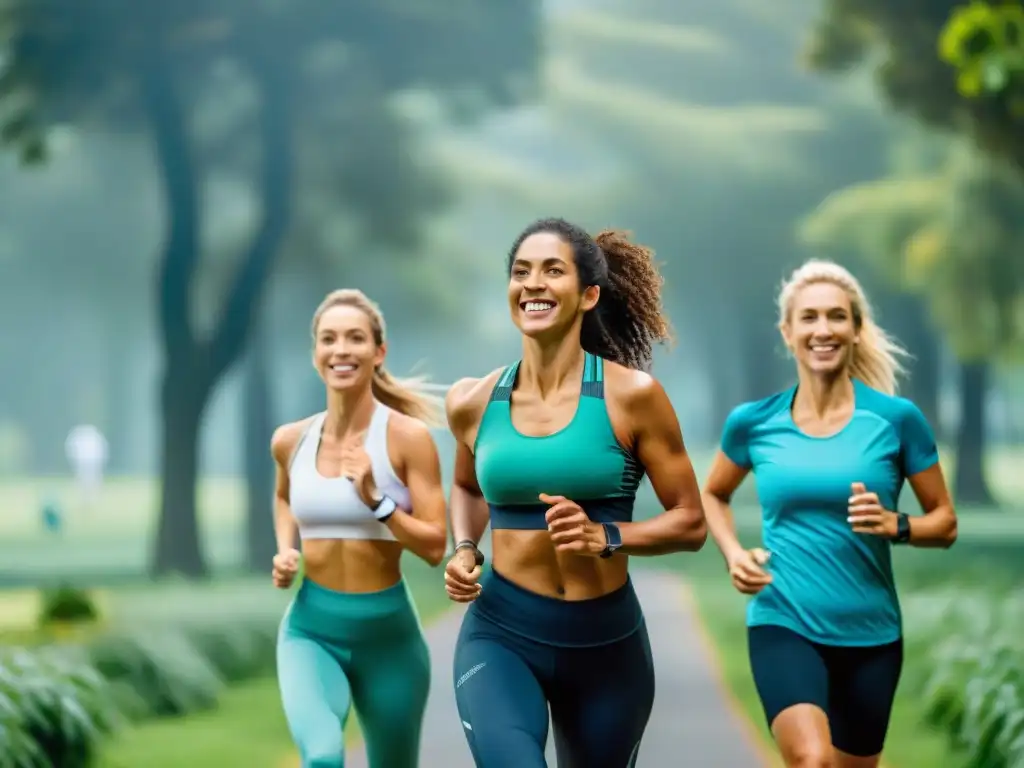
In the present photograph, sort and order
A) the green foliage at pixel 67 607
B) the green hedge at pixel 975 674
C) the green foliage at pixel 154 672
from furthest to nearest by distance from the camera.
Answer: the green foliage at pixel 67 607
the green foliage at pixel 154 672
the green hedge at pixel 975 674

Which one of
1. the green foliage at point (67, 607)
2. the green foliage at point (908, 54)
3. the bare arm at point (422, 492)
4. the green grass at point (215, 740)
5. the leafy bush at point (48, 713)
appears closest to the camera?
the bare arm at point (422, 492)

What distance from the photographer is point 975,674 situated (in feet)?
27.9

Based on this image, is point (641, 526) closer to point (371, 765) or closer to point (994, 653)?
point (371, 765)

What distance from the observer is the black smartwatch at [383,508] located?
5.12 metres

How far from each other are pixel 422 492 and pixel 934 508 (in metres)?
1.65

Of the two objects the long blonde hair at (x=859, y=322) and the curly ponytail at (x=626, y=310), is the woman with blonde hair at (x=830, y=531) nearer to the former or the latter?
the long blonde hair at (x=859, y=322)

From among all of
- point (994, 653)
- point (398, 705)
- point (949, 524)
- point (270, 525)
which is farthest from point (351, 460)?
point (270, 525)

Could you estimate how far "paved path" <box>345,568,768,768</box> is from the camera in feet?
27.8

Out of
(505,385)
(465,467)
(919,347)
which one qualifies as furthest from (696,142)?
(505,385)

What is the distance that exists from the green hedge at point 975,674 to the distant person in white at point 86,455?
35.1 feet

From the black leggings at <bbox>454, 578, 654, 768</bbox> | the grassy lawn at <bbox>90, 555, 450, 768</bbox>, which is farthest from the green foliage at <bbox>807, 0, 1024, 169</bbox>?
the black leggings at <bbox>454, 578, 654, 768</bbox>

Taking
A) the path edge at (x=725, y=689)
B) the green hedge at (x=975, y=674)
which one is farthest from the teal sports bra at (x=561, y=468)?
the path edge at (x=725, y=689)

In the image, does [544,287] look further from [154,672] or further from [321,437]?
[154,672]

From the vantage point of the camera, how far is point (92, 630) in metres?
9.69
